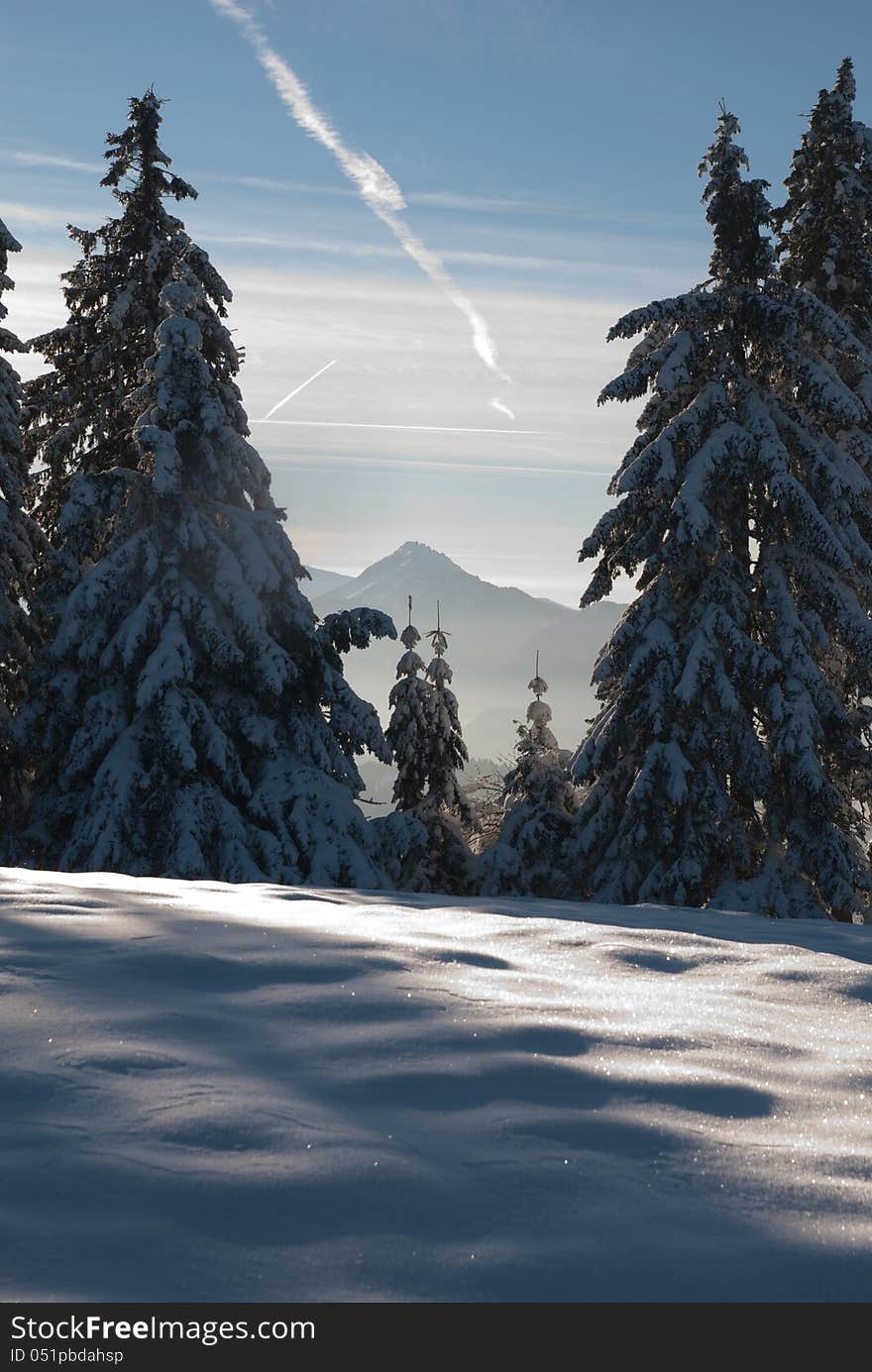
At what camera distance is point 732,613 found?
15273 millimetres

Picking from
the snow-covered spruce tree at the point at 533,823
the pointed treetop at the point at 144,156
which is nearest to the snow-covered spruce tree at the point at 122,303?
the pointed treetop at the point at 144,156

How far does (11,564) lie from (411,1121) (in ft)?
53.5

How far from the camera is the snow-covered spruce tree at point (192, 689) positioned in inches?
576

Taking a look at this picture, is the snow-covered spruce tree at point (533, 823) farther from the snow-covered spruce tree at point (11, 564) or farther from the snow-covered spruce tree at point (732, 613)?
the snow-covered spruce tree at point (11, 564)

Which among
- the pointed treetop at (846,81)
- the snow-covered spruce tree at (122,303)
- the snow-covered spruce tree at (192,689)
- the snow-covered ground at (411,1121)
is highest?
the pointed treetop at (846,81)

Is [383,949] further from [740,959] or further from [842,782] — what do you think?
[842,782]

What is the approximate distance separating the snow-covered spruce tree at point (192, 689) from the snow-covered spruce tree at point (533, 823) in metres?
4.60

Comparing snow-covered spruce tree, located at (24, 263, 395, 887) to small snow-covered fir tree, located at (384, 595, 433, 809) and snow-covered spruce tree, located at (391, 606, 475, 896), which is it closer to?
snow-covered spruce tree, located at (391, 606, 475, 896)

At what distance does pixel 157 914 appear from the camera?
4555 mm

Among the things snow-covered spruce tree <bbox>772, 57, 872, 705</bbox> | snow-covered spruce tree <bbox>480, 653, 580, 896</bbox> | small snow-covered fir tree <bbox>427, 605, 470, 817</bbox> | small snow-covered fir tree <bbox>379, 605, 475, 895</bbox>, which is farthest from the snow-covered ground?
small snow-covered fir tree <bbox>427, 605, 470, 817</bbox>

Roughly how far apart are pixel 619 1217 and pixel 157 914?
2862mm

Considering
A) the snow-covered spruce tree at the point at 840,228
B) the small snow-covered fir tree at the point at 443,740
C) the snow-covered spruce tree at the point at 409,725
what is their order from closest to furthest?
the snow-covered spruce tree at the point at 840,228, the snow-covered spruce tree at the point at 409,725, the small snow-covered fir tree at the point at 443,740

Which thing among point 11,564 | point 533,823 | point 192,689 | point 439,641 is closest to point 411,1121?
point 192,689
